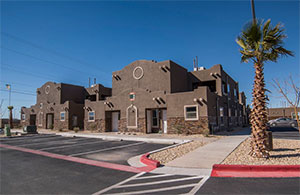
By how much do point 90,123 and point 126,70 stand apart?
9398 millimetres

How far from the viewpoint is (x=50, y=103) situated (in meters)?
34.3

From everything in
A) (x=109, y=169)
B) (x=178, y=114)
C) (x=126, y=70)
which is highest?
(x=126, y=70)

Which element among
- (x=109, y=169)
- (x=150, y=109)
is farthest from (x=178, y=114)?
(x=109, y=169)

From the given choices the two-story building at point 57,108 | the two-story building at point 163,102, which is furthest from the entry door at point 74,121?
the two-story building at point 163,102

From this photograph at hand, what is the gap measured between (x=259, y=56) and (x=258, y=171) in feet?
15.4

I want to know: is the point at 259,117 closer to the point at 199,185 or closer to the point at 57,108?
the point at 199,185

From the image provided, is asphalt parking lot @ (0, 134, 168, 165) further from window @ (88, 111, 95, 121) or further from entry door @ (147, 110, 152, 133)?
window @ (88, 111, 95, 121)

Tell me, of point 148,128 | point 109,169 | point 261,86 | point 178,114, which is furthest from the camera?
point 148,128

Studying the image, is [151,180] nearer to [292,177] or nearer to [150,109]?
[292,177]

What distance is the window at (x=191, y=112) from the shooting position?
1796 centimetres

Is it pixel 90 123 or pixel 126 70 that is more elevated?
pixel 126 70

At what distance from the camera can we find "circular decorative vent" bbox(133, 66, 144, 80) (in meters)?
23.7

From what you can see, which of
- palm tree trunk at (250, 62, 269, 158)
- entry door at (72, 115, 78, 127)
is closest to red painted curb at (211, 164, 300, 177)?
palm tree trunk at (250, 62, 269, 158)

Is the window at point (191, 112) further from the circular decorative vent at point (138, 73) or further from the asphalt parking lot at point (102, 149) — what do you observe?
the circular decorative vent at point (138, 73)
